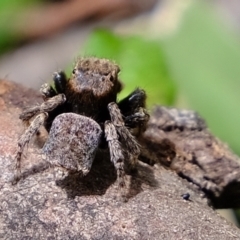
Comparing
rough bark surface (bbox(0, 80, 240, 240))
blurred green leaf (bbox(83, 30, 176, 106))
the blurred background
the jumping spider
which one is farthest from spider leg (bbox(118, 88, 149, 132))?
blurred green leaf (bbox(83, 30, 176, 106))

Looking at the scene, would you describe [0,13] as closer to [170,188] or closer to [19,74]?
[19,74]

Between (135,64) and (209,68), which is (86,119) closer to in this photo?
(135,64)

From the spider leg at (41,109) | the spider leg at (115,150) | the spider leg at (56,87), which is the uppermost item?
the spider leg at (56,87)

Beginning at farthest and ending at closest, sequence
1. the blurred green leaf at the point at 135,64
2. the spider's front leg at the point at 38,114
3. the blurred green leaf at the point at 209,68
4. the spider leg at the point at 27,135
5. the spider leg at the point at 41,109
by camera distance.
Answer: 1. the blurred green leaf at the point at 209,68
2. the blurred green leaf at the point at 135,64
3. the spider leg at the point at 41,109
4. the spider's front leg at the point at 38,114
5. the spider leg at the point at 27,135

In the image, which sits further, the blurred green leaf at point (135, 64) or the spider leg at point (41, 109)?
the blurred green leaf at point (135, 64)

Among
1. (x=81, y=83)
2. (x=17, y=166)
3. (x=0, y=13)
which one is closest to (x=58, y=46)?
(x=0, y=13)

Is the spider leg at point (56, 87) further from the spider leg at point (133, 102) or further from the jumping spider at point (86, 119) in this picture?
the spider leg at point (133, 102)

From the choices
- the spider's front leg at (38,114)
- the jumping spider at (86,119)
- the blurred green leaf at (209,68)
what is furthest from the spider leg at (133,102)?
the blurred green leaf at (209,68)
